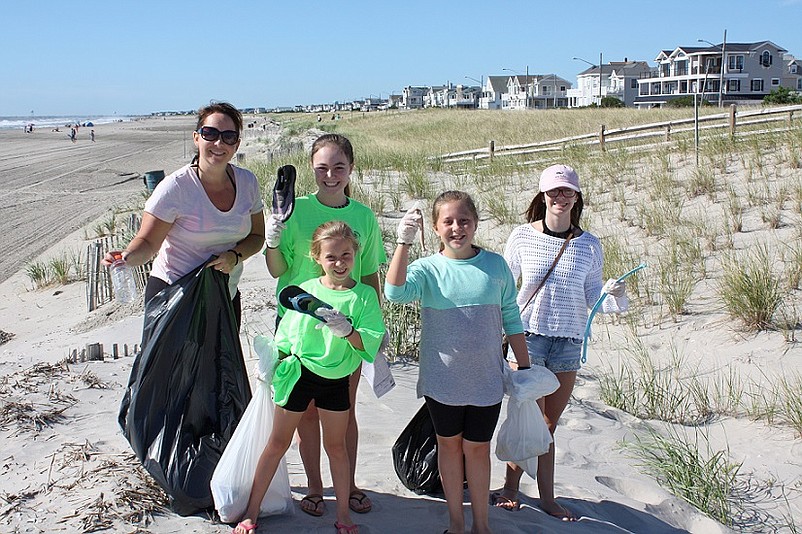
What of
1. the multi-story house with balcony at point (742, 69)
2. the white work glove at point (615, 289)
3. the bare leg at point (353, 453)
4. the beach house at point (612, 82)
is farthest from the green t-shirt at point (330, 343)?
the beach house at point (612, 82)

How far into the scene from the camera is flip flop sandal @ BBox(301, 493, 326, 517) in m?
3.40

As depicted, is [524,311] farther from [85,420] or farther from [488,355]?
[85,420]

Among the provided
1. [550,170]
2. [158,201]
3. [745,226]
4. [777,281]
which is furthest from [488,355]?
[745,226]

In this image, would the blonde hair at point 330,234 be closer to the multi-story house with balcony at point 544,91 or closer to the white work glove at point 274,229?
the white work glove at point 274,229

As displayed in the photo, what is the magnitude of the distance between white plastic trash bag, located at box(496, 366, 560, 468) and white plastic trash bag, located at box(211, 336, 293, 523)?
101cm

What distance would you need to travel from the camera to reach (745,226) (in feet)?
28.8

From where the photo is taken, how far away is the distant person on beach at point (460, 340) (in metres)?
3.15

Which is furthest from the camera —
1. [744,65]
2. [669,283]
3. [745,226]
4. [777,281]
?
[744,65]

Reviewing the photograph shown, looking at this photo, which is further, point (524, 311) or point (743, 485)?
point (743, 485)

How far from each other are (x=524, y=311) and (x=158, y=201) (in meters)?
1.75

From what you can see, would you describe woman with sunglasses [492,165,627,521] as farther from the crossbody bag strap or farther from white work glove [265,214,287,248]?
white work glove [265,214,287,248]

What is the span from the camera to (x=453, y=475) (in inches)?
128

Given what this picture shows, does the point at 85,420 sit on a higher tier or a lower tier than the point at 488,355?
lower

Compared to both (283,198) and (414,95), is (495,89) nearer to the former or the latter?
(414,95)
